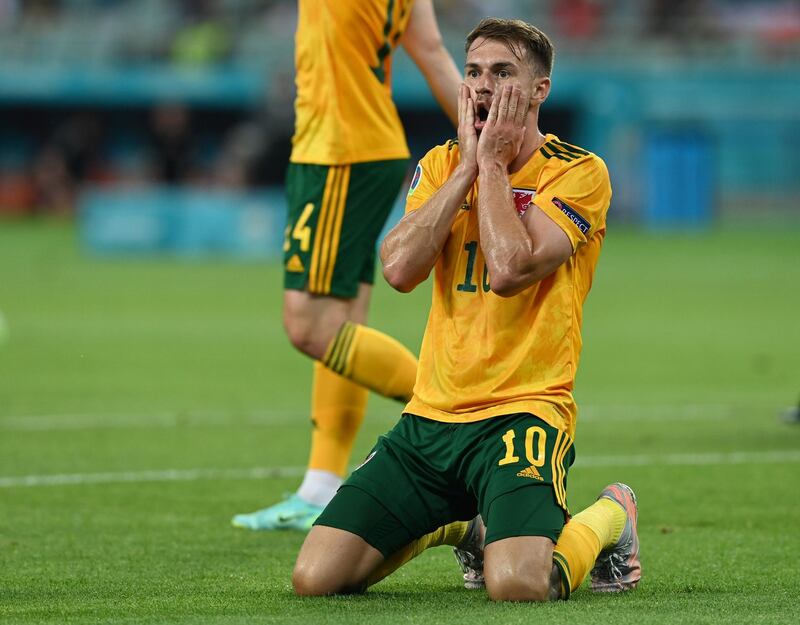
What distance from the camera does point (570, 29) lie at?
3353cm

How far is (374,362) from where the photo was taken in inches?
243

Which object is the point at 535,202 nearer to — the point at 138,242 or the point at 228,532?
the point at 228,532

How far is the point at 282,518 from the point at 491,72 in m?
2.11

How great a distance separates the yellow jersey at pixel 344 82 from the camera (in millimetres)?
6441

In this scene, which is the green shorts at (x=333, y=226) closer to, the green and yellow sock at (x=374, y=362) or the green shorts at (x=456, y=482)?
the green and yellow sock at (x=374, y=362)

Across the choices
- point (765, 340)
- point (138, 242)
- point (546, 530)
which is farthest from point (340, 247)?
point (138, 242)

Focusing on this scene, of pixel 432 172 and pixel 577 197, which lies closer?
pixel 577 197

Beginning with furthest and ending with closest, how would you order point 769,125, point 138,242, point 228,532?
point 769,125
point 138,242
point 228,532

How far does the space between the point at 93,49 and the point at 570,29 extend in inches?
390

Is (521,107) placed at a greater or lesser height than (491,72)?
lesser

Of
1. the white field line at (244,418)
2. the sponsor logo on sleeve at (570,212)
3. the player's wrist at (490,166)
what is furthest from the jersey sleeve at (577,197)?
the white field line at (244,418)

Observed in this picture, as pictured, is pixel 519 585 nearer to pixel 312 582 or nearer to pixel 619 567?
pixel 619 567

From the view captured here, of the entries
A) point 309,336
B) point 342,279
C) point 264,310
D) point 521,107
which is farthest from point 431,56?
point 264,310

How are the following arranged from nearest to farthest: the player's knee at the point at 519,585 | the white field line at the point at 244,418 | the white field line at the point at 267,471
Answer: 1. the player's knee at the point at 519,585
2. the white field line at the point at 267,471
3. the white field line at the point at 244,418
